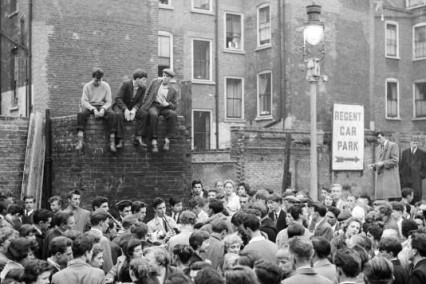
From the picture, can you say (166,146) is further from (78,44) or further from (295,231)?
(78,44)

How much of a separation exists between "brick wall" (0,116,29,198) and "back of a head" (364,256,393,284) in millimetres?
10823

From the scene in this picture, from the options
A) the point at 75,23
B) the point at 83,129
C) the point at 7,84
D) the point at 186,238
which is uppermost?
the point at 75,23

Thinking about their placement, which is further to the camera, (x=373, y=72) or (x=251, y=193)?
(x=373, y=72)

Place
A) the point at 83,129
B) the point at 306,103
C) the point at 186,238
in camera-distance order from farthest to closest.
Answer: the point at 306,103 → the point at 83,129 → the point at 186,238

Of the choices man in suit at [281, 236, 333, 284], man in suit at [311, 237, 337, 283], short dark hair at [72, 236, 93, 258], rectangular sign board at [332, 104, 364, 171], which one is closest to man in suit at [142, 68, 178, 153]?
short dark hair at [72, 236, 93, 258]

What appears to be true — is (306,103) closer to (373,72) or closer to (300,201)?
(373,72)

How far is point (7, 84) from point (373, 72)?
2050 cm

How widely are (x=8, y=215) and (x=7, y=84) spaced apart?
1367 cm

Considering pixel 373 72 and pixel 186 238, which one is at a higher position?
pixel 373 72

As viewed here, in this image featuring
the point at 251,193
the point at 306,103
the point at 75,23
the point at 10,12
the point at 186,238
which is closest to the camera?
the point at 186,238

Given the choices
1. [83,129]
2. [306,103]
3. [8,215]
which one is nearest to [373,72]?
[306,103]

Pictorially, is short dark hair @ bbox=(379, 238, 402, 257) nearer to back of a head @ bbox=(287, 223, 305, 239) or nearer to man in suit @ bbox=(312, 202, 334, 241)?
back of a head @ bbox=(287, 223, 305, 239)

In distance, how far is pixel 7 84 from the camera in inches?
899

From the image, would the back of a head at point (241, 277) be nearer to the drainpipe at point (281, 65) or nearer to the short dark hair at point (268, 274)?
the short dark hair at point (268, 274)
